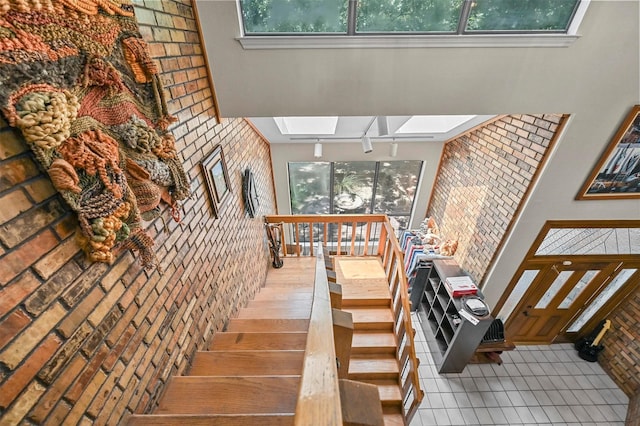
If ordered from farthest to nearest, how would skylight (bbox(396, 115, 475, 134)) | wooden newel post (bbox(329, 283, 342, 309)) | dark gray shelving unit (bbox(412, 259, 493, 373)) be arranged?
skylight (bbox(396, 115, 475, 134)) → dark gray shelving unit (bbox(412, 259, 493, 373)) → wooden newel post (bbox(329, 283, 342, 309))

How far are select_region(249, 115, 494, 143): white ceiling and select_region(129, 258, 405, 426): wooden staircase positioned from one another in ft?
7.09

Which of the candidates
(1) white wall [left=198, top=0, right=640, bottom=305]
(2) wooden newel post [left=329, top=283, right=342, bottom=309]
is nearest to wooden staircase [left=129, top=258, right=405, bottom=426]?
(2) wooden newel post [left=329, top=283, right=342, bottom=309]

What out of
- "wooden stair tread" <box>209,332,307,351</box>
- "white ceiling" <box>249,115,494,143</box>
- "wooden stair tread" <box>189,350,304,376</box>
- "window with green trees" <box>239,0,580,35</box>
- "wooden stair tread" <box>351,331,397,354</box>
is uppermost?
"window with green trees" <box>239,0,580,35</box>

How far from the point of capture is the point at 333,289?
3.52ft

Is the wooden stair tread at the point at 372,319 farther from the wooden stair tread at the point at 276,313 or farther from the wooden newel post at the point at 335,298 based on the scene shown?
the wooden newel post at the point at 335,298

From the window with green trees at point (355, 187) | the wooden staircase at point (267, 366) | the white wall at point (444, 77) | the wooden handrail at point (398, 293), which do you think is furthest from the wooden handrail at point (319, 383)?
the window with green trees at point (355, 187)

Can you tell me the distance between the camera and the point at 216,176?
1.96 m

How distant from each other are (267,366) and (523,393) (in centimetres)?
379

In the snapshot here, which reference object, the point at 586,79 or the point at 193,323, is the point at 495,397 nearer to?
the point at 586,79

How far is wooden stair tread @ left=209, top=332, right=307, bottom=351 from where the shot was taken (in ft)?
5.41

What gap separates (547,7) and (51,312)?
3.12 metres

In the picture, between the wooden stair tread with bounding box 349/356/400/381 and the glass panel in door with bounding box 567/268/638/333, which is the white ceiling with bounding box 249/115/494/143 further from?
the glass panel in door with bounding box 567/268/638/333

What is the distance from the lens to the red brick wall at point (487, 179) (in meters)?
2.55

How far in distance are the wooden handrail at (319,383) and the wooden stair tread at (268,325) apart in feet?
4.63
